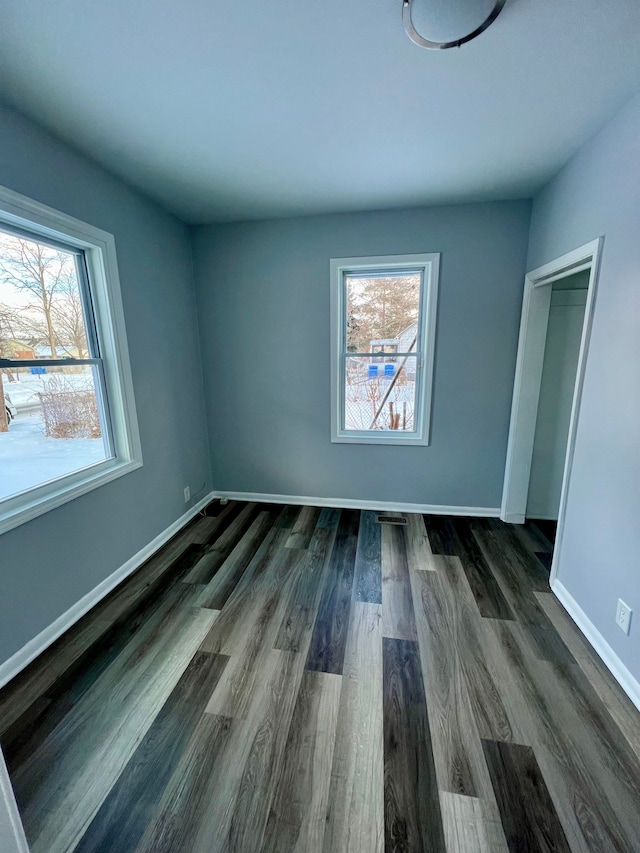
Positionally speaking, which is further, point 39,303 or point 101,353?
point 101,353

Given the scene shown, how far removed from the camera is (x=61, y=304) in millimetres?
1916

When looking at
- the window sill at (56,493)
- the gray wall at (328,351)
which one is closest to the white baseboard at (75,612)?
the window sill at (56,493)

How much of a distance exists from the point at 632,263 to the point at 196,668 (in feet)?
9.26

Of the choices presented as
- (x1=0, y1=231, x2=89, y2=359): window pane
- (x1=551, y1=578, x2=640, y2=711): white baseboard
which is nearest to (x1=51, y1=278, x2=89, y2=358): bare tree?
(x1=0, y1=231, x2=89, y2=359): window pane

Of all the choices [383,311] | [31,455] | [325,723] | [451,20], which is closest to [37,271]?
[31,455]

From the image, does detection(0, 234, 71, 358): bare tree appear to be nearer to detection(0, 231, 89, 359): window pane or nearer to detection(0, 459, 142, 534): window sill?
detection(0, 231, 89, 359): window pane

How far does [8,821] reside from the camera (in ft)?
2.35

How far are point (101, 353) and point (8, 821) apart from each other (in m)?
2.14

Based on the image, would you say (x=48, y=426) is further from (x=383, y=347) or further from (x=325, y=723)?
(x=383, y=347)

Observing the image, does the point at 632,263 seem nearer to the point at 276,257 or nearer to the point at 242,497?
the point at 276,257

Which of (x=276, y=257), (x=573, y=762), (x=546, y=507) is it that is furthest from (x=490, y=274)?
(x=573, y=762)

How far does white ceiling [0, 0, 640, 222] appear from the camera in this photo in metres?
1.14

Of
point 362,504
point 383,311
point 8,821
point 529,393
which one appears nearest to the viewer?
point 8,821

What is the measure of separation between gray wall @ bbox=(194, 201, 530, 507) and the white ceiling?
51 cm
